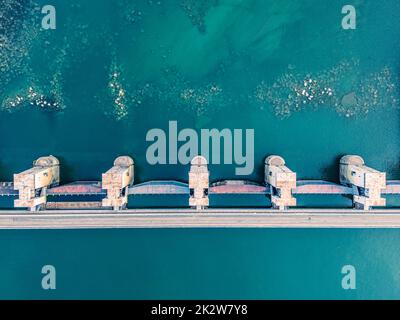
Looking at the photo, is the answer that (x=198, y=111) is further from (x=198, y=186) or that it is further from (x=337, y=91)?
(x=337, y=91)

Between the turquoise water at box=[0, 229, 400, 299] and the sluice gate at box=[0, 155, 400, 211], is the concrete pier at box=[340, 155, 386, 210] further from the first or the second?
the turquoise water at box=[0, 229, 400, 299]

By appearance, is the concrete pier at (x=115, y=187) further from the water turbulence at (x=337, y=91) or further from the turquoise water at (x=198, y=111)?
the water turbulence at (x=337, y=91)

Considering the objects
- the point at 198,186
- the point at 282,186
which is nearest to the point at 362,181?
the point at 282,186

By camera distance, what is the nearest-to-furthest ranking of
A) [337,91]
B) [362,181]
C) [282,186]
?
1. [282,186]
2. [362,181]
3. [337,91]

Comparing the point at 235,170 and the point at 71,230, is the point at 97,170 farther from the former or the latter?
the point at 235,170

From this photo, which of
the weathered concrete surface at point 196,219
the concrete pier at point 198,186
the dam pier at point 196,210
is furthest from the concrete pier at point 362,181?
the concrete pier at point 198,186

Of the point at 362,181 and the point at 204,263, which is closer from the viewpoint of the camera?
the point at 362,181

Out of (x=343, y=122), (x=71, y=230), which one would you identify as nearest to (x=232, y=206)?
(x=343, y=122)
